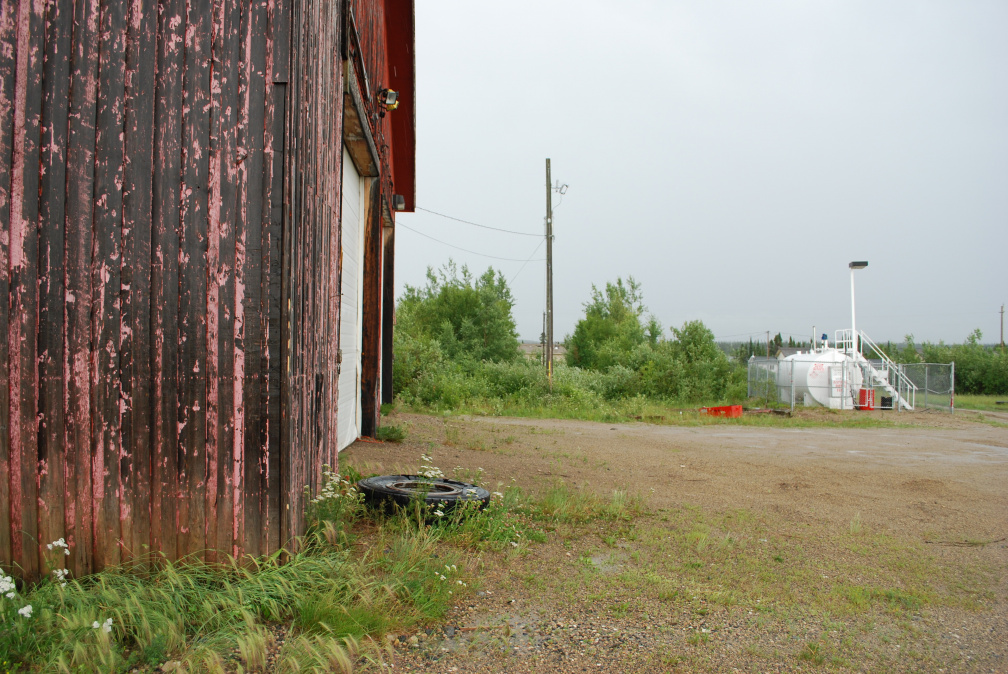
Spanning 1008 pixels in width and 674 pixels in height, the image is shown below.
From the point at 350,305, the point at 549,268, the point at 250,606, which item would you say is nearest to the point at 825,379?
the point at 549,268

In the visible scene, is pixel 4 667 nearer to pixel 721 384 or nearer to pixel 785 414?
pixel 785 414

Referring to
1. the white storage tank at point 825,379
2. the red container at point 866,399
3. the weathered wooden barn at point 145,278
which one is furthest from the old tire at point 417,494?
the red container at point 866,399

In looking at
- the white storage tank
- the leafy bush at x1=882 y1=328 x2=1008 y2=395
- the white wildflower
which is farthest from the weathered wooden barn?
the leafy bush at x1=882 y1=328 x2=1008 y2=395

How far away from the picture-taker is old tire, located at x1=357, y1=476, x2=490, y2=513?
4598mm

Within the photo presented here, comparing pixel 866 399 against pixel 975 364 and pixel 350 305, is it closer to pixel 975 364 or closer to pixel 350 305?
pixel 350 305

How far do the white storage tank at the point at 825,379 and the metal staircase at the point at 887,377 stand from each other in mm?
457

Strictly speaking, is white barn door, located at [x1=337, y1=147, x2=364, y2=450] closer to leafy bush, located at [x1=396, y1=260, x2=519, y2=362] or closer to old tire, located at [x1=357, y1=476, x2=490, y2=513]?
old tire, located at [x1=357, y1=476, x2=490, y2=513]

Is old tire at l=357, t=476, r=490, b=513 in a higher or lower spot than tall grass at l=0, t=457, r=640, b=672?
higher

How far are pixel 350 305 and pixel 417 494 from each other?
151 inches

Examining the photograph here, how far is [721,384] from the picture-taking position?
1030 inches

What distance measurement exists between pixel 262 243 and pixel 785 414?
18856 mm

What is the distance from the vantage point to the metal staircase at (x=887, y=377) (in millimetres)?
22703

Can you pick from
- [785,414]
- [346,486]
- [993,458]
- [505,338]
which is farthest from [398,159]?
[505,338]

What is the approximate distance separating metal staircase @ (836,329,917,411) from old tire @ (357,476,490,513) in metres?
21.1
